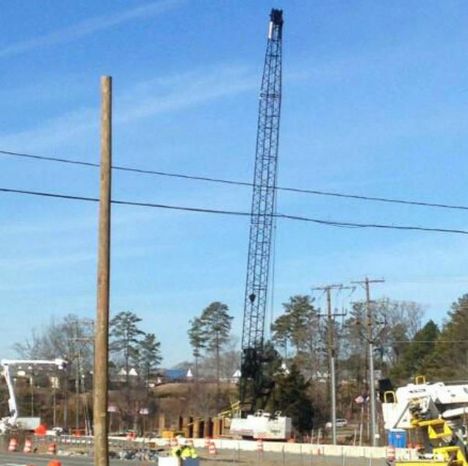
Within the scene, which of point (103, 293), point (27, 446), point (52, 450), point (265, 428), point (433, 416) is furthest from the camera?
point (265, 428)

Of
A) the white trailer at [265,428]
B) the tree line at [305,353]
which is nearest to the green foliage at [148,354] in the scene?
the tree line at [305,353]

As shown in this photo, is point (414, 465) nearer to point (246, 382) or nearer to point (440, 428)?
point (440, 428)

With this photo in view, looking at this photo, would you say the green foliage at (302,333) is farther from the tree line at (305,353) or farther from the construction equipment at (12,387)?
the construction equipment at (12,387)

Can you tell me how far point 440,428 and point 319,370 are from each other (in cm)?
10304

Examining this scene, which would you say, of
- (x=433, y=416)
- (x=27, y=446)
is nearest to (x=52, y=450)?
(x=27, y=446)

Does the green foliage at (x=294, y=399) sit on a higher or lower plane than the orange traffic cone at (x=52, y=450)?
higher

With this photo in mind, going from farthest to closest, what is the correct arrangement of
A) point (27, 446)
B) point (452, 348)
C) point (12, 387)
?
point (452, 348), point (27, 446), point (12, 387)

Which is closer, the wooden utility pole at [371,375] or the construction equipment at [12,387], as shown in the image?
the construction equipment at [12,387]

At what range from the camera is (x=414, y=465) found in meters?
22.5

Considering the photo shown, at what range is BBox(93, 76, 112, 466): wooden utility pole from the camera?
51.5 ft

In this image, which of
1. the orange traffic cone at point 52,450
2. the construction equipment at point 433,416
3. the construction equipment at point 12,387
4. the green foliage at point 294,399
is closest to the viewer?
the construction equipment at point 433,416

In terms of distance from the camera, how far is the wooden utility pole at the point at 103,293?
15.7 m

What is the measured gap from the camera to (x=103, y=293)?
1622 centimetres

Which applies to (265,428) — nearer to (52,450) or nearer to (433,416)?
(52,450)
